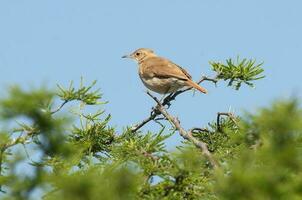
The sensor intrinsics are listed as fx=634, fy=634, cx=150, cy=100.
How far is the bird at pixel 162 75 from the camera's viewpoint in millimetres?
10422

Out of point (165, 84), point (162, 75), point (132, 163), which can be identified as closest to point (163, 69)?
point (162, 75)

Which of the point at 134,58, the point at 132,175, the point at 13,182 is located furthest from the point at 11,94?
the point at 134,58

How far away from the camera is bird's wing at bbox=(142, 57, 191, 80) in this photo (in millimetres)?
10484

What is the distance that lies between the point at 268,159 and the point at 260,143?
0.96ft

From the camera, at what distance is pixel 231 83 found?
19.4ft

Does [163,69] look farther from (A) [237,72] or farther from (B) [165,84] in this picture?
(A) [237,72]

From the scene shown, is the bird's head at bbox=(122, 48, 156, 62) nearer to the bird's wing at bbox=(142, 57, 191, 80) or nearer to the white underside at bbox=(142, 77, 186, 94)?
the bird's wing at bbox=(142, 57, 191, 80)

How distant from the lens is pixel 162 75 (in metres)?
10.8

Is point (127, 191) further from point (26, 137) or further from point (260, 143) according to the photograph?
point (26, 137)

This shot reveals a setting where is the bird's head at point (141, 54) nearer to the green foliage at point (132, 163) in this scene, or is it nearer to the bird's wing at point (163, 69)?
the bird's wing at point (163, 69)

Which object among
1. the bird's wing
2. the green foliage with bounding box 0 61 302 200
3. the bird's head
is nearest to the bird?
the bird's wing

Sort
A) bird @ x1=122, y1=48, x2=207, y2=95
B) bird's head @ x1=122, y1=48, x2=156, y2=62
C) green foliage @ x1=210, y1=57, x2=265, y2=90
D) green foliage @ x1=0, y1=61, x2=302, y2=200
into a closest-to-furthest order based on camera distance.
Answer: green foliage @ x1=0, y1=61, x2=302, y2=200 → green foliage @ x1=210, y1=57, x2=265, y2=90 → bird @ x1=122, y1=48, x2=207, y2=95 → bird's head @ x1=122, y1=48, x2=156, y2=62

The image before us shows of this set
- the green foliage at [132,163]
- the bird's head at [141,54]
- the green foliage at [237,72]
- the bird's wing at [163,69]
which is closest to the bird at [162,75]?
the bird's wing at [163,69]

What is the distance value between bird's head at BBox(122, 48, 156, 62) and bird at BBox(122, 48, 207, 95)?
0.39 m
